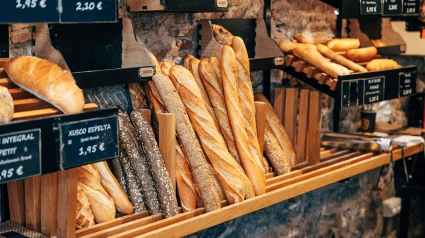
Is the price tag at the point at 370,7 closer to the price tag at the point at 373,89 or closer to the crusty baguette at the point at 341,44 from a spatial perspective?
the crusty baguette at the point at 341,44

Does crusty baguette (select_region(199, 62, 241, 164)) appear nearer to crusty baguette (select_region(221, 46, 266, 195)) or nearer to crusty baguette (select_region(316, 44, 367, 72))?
crusty baguette (select_region(221, 46, 266, 195))

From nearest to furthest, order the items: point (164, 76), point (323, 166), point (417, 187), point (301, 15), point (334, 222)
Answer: point (164, 76) → point (323, 166) → point (301, 15) → point (334, 222) → point (417, 187)

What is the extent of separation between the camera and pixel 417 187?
4.17 meters

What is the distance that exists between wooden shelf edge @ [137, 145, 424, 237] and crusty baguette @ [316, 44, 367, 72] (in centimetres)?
48

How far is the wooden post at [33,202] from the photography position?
2.05 meters

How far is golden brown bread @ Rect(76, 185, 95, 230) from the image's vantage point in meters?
2.12

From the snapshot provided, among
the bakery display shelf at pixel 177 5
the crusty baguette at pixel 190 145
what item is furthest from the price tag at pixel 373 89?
the crusty baguette at pixel 190 145

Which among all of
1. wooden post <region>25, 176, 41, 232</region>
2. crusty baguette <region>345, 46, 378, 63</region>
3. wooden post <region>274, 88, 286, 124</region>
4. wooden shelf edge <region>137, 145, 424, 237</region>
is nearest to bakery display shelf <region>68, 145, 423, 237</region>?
wooden shelf edge <region>137, 145, 424, 237</region>

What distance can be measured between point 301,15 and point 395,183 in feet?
5.60

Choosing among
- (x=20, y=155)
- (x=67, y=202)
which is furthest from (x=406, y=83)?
(x=20, y=155)

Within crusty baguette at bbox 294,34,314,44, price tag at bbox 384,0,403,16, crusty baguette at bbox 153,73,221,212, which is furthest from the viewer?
price tag at bbox 384,0,403,16

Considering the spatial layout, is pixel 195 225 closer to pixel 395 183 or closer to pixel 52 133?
pixel 52 133

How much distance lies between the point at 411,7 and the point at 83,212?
2.46 metres

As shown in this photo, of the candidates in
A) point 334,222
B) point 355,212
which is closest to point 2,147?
point 334,222
